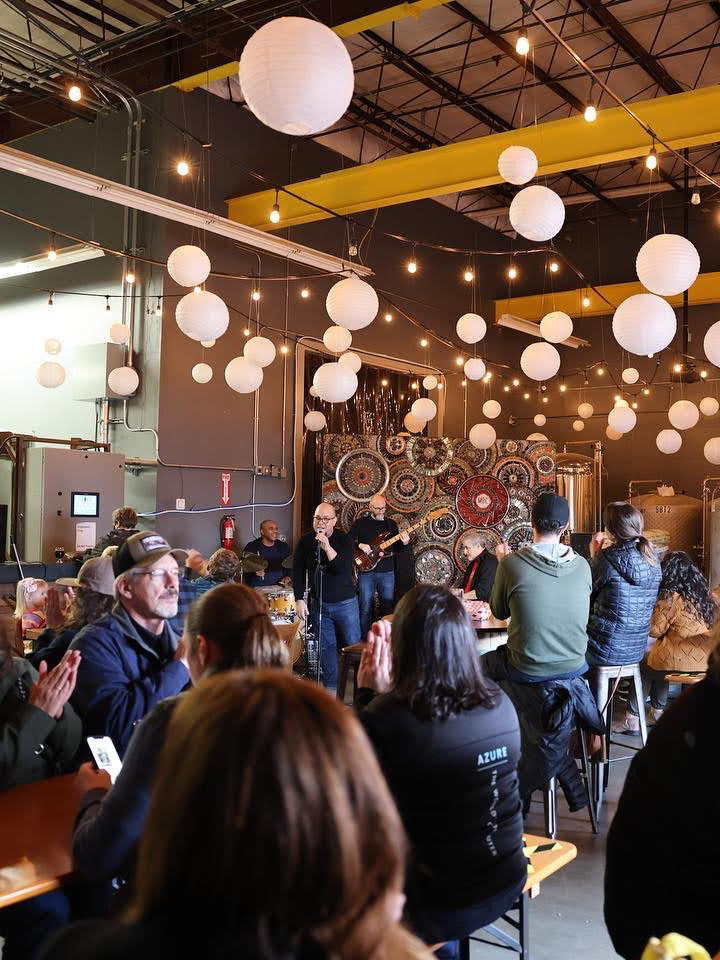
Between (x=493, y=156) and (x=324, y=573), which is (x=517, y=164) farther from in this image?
(x=324, y=573)

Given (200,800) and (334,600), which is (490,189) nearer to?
(334,600)

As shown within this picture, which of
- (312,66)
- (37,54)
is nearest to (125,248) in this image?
(37,54)

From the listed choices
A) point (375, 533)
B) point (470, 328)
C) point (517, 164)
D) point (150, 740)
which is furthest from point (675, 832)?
point (375, 533)

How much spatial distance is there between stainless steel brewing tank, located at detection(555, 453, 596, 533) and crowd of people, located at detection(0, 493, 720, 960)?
24.9ft

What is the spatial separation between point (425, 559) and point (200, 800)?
29.4ft

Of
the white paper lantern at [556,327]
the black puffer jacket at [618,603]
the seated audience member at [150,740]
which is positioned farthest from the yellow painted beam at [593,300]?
the seated audience member at [150,740]

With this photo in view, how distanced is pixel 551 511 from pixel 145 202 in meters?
5.13

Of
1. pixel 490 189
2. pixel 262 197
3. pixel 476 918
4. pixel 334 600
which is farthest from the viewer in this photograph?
pixel 490 189

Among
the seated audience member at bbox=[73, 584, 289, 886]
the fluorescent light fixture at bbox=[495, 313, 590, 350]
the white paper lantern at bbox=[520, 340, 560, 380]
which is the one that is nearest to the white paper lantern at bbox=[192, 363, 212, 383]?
the white paper lantern at bbox=[520, 340, 560, 380]

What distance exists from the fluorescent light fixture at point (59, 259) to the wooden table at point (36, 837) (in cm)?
814

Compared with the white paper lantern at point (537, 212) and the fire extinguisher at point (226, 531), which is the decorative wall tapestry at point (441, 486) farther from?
the white paper lantern at point (537, 212)

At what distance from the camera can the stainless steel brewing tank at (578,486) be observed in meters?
13.8

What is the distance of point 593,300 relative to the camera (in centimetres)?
1380

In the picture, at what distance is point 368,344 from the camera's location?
12.2 meters
